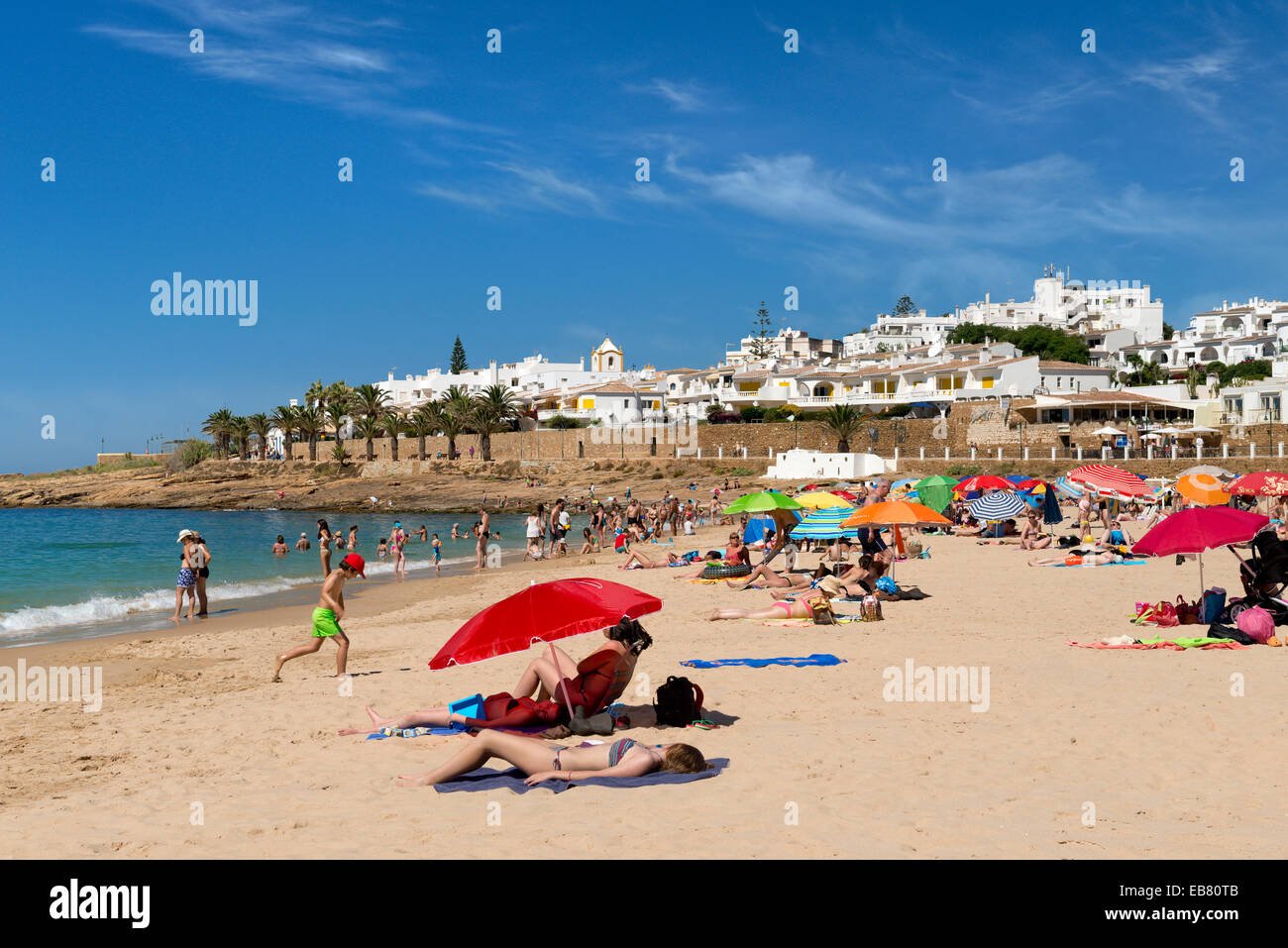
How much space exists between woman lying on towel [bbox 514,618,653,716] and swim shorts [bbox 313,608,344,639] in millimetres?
3319

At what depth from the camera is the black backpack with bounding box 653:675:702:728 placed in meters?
7.35

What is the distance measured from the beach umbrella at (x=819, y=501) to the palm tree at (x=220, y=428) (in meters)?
82.2

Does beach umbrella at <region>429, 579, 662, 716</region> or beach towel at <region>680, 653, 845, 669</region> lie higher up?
beach umbrella at <region>429, 579, 662, 716</region>

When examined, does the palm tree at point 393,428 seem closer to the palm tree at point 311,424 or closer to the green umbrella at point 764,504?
the palm tree at point 311,424

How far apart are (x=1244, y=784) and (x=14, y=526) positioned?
62.6 meters

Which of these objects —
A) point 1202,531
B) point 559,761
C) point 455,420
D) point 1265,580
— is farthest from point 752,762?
point 455,420

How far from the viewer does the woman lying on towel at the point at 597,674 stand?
7.07 meters

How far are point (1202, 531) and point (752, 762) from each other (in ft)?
Result: 21.3

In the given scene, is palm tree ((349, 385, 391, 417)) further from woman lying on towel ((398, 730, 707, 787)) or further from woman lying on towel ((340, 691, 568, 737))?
woman lying on towel ((398, 730, 707, 787))

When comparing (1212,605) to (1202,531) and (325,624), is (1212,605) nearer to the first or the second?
(1202,531)

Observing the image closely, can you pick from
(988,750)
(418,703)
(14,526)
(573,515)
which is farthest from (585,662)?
(14,526)

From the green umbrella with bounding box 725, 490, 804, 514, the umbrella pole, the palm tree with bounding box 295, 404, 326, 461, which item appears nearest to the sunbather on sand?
the green umbrella with bounding box 725, 490, 804, 514
